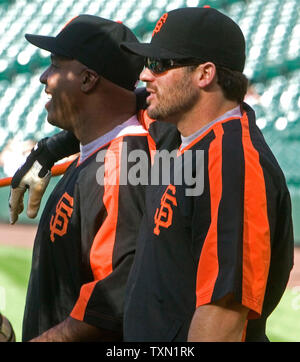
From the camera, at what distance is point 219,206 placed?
161 centimetres

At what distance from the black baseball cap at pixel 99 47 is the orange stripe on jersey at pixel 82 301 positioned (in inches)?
27.4

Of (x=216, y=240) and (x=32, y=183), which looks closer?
(x=216, y=240)

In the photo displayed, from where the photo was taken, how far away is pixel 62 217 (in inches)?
82.3

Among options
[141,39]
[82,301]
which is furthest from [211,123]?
[141,39]

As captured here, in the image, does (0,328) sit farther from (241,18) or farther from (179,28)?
(241,18)

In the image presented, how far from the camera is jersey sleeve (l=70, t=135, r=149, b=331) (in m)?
1.94

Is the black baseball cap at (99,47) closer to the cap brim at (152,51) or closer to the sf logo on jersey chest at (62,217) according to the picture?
the cap brim at (152,51)

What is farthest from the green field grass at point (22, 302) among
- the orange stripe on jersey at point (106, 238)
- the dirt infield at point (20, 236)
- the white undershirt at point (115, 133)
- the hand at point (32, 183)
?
the orange stripe on jersey at point (106, 238)

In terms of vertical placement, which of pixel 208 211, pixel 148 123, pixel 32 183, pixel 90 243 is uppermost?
pixel 208 211

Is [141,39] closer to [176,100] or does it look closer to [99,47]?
[99,47]

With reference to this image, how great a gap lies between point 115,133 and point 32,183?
0.52 metres
